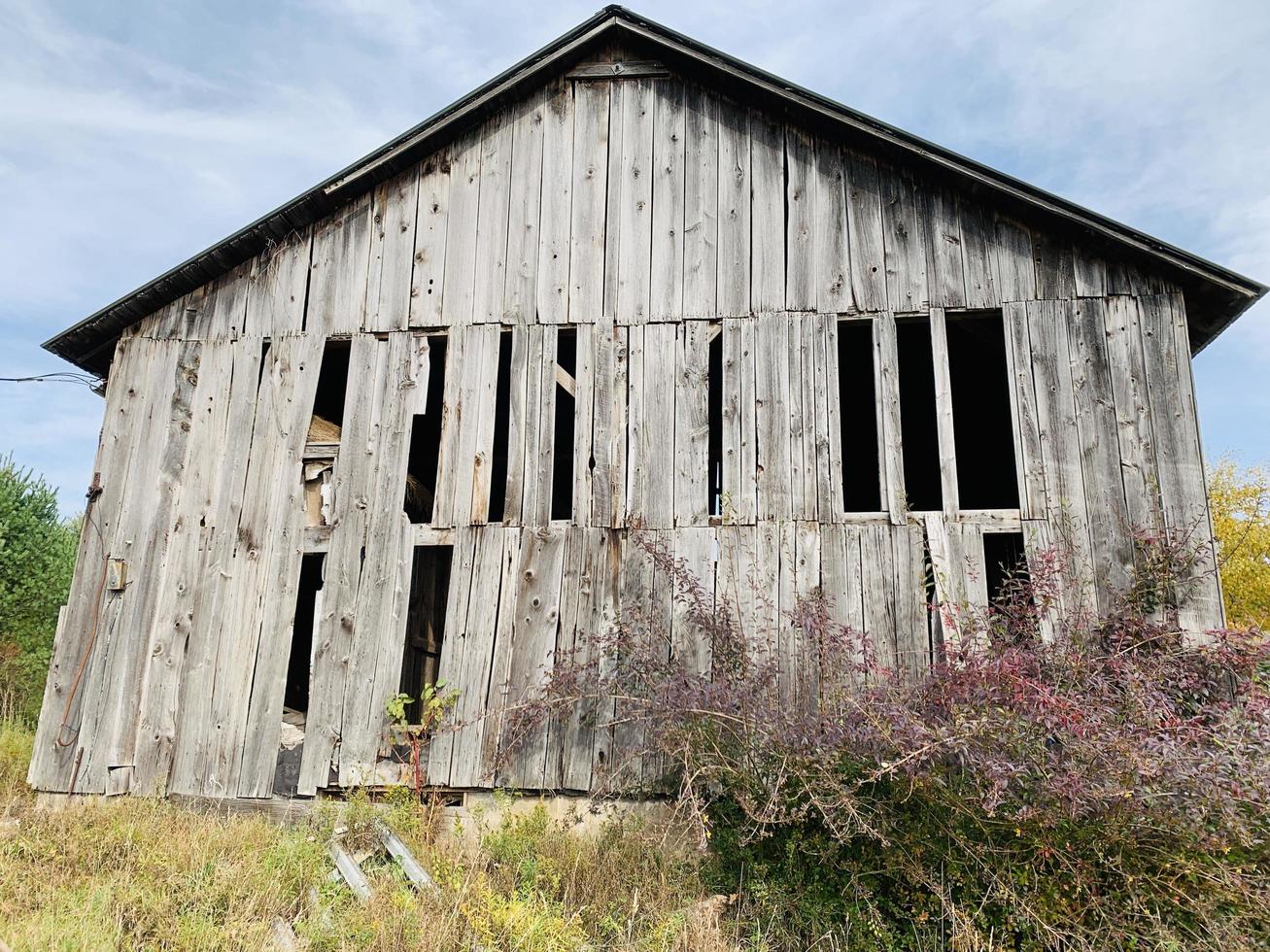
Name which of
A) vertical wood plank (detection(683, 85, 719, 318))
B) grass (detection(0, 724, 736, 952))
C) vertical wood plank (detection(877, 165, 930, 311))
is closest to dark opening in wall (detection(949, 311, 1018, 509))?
vertical wood plank (detection(877, 165, 930, 311))

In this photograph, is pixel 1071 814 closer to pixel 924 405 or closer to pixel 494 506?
pixel 494 506

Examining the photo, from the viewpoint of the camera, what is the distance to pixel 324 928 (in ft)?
17.7

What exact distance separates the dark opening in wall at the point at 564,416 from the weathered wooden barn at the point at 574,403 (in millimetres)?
80

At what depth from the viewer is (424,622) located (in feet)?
35.0

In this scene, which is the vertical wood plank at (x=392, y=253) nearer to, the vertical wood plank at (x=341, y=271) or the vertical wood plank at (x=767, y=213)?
the vertical wood plank at (x=341, y=271)

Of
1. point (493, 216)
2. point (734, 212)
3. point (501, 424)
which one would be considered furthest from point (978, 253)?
point (501, 424)

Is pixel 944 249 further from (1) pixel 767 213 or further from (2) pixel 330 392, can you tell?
(2) pixel 330 392

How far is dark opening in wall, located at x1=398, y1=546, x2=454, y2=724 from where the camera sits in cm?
1018

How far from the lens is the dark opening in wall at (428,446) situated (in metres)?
9.17

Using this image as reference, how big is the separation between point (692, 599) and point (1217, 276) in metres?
5.07

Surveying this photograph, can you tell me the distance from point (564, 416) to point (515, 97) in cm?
405

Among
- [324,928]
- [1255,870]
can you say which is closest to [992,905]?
[1255,870]

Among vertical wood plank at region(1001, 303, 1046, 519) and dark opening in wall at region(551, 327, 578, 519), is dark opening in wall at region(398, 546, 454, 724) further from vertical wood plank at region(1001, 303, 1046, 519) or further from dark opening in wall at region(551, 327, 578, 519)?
vertical wood plank at region(1001, 303, 1046, 519)

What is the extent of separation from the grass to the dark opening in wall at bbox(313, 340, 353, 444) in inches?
145
